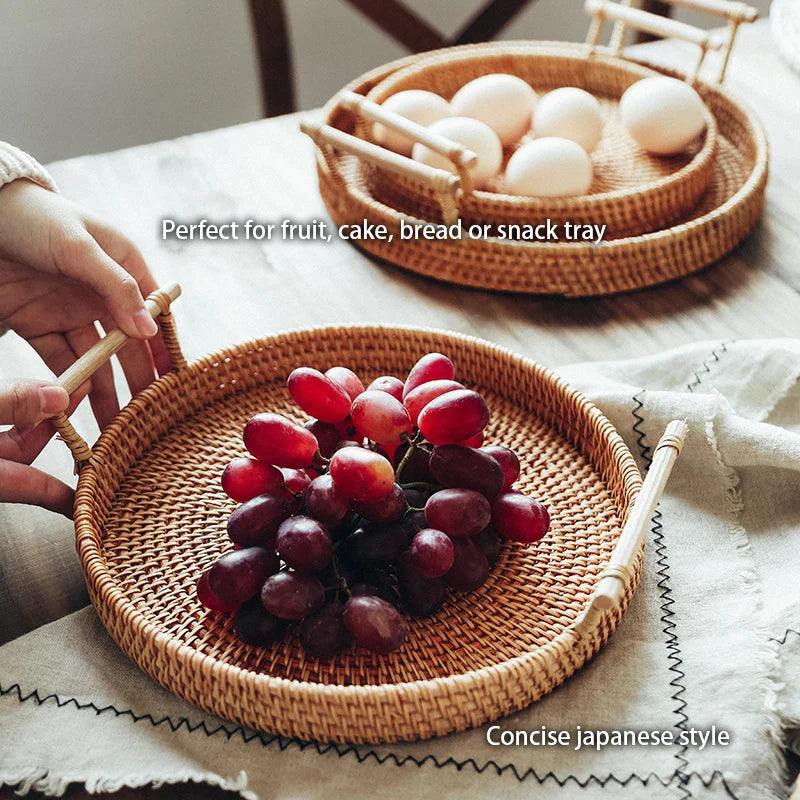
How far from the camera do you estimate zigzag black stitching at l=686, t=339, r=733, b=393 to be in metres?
0.87

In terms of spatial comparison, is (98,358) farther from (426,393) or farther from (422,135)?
(422,135)

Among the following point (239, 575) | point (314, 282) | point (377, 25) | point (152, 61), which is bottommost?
point (152, 61)

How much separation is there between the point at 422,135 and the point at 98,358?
457mm

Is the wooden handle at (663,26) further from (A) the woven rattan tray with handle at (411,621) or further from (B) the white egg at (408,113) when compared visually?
(A) the woven rattan tray with handle at (411,621)

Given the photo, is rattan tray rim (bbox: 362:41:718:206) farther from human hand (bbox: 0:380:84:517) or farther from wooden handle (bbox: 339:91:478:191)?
human hand (bbox: 0:380:84:517)

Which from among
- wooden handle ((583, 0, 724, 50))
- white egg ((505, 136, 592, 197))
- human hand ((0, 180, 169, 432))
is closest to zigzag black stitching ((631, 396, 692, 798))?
white egg ((505, 136, 592, 197))

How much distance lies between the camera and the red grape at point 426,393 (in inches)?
27.3

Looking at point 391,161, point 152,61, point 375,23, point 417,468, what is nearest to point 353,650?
point 417,468

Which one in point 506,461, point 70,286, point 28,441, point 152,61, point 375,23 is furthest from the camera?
point 152,61

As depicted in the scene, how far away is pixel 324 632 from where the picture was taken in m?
0.60

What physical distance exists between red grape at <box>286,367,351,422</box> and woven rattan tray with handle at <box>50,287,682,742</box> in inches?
4.6

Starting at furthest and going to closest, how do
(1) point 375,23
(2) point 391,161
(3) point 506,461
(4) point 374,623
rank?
(1) point 375,23, (2) point 391,161, (3) point 506,461, (4) point 374,623

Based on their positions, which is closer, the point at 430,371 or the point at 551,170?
the point at 430,371

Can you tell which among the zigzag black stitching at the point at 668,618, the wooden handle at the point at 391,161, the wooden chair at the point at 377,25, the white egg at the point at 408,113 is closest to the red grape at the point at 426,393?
the zigzag black stitching at the point at 668,618
